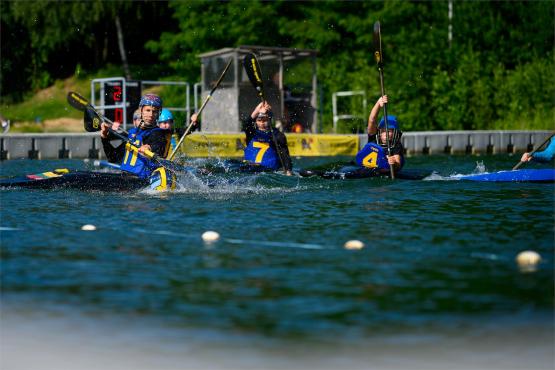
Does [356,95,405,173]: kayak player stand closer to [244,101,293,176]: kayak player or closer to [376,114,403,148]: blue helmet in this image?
[376,114,403,148]: blue helmet

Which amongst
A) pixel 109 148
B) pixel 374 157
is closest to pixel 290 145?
pixel 374 157

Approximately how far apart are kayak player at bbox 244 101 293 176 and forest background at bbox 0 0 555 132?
344 inches

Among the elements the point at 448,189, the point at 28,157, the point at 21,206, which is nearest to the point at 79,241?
the point at 21,206

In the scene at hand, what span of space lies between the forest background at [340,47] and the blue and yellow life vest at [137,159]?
9.86m

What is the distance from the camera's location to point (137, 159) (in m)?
12.6

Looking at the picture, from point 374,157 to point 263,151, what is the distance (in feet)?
5.47

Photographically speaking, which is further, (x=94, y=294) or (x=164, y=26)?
(x=164, y=26)

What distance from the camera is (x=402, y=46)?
102 ft

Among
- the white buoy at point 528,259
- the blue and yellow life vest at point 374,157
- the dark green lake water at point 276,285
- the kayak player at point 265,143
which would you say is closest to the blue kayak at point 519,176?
the blue and yellow life vest at point 374,157

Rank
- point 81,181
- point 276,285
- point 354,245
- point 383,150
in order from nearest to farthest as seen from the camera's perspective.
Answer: point 276,285, point 354,245, point 81,181, point 383,150

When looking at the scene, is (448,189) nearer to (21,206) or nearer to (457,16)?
(21,206)

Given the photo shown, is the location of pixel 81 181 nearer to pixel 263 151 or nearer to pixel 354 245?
pixel 263 151

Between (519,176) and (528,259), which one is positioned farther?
(519,176)

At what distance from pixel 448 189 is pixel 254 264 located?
6.36 meters
